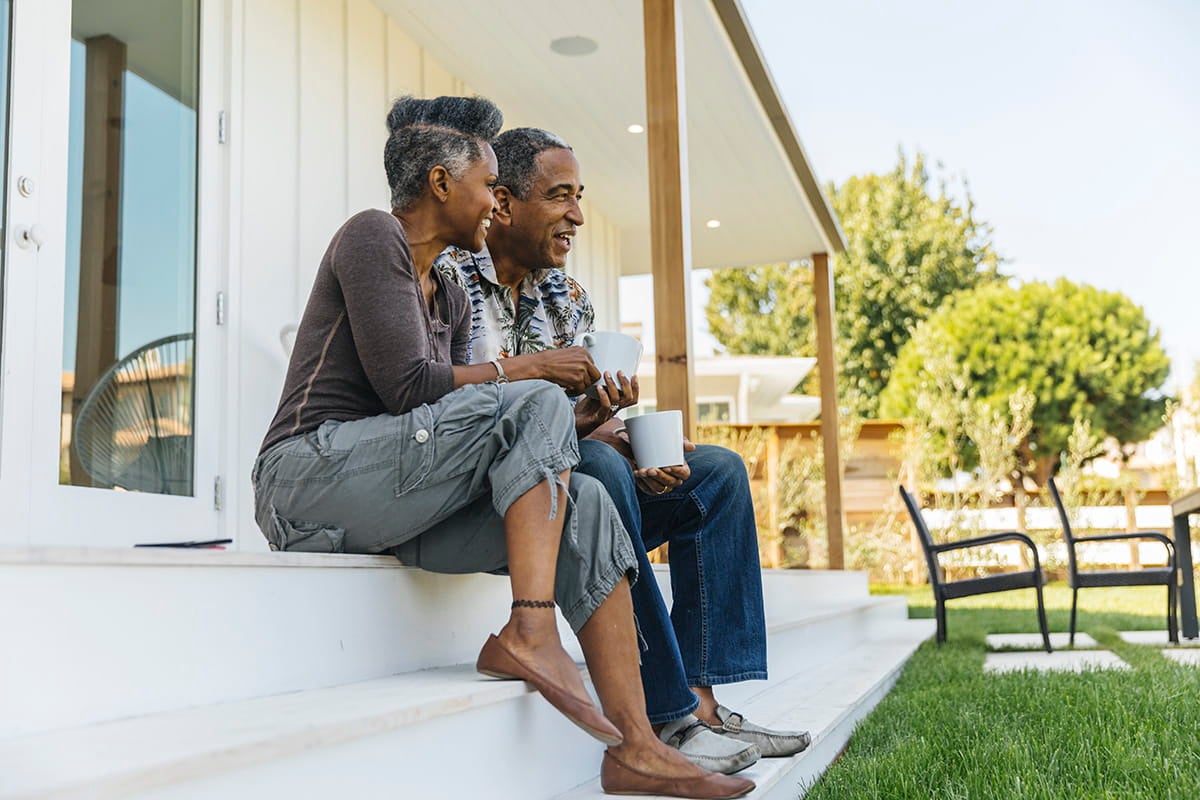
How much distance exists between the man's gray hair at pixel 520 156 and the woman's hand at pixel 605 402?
0.53 metres

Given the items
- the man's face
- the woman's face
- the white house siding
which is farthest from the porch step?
the white house siding

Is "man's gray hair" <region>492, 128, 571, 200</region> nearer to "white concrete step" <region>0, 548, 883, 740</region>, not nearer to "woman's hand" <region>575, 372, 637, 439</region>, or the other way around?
"woman's hand" <region>575, 372, 637, 439</region>

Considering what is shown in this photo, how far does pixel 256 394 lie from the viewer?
11.3ft

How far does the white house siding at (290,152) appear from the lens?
134 inches

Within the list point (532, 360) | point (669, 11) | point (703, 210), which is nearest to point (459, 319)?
point (532, 360)

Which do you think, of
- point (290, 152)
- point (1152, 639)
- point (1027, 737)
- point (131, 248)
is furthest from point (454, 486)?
point (1152, 639)

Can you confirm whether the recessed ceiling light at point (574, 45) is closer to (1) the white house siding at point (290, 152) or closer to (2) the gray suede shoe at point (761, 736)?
(1) the white house siding at point (290, 152)

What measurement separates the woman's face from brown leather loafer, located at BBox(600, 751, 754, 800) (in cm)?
87

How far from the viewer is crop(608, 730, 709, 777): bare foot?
5.38ft

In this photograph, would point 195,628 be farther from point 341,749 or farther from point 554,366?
point 554,366

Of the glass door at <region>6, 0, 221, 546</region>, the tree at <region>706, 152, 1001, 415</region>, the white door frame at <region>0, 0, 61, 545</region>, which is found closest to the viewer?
the white door frame at <region>0, 0, 61, 545</region>

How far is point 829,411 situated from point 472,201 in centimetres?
555

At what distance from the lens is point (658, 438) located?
6.39 ft

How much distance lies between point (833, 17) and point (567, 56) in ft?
97.1
